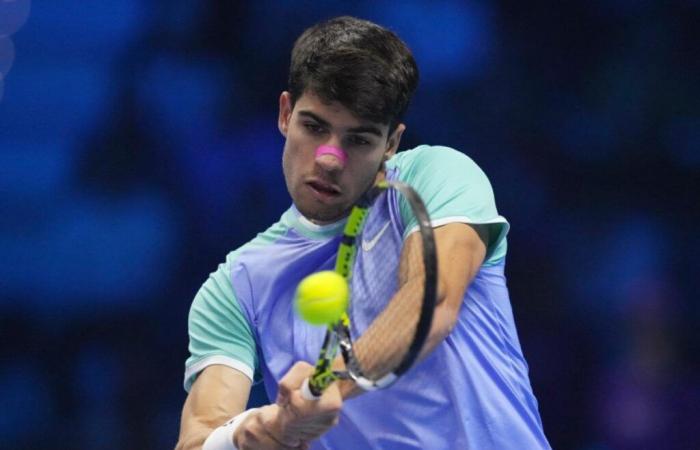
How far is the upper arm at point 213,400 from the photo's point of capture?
8.03 ft

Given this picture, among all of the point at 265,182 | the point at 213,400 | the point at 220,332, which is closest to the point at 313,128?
the point at 220,332

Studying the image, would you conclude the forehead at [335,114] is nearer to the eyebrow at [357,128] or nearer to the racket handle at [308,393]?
the eyebrow at [357,128]

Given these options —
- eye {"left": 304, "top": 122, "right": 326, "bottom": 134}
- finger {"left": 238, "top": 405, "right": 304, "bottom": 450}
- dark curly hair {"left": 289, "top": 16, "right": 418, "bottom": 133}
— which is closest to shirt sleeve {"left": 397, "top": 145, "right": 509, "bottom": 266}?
dark curly hair {"left": 289, "top": 16, "right": 418, "bottom": 133}

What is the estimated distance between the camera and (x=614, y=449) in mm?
3850

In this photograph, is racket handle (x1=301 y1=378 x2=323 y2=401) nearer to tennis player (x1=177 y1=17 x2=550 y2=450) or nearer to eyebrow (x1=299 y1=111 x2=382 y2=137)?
tennis player (x1=177 y1=17 x2=550 y2=450)

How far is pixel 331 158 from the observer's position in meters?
2.32

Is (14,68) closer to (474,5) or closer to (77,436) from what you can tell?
(77,436)

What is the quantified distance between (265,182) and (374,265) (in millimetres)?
1545

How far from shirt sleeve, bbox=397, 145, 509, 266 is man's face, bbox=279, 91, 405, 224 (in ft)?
0.27

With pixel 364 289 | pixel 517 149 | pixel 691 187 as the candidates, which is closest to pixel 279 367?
pixel 364 289

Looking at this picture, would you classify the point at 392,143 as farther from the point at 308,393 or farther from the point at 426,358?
the point at 308,393

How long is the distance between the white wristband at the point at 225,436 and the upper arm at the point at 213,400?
0.64ft

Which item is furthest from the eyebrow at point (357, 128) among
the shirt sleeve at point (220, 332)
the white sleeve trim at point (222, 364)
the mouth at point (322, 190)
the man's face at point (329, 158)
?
the white sleeve trim at point (222, 364)

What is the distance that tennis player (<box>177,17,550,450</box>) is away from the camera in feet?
7.62
